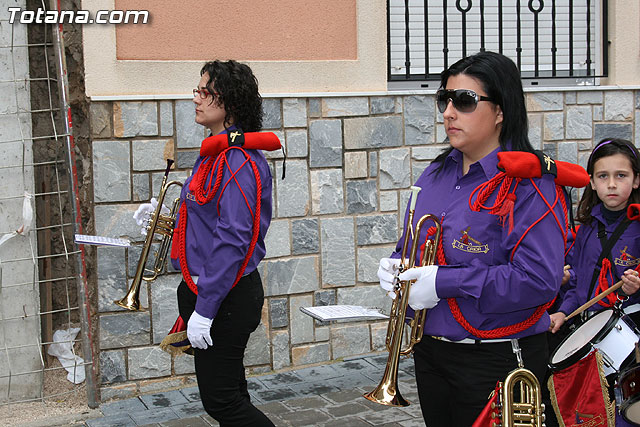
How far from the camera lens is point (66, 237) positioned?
18.7ft

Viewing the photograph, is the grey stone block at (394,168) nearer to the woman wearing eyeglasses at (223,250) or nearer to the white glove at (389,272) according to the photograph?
the woman wearing eyeglasses at (223,250)

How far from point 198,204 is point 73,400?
2325mm

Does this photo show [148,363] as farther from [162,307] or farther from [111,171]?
[111,171]

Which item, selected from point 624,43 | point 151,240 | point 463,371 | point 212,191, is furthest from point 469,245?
point 624,43

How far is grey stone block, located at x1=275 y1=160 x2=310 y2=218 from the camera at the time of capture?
19.0ft

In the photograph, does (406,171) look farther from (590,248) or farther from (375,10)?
(590,248)

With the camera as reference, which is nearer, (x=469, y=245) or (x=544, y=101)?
(x=469, y=245)

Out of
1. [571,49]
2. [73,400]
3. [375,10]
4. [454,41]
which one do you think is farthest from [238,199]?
[571,49]

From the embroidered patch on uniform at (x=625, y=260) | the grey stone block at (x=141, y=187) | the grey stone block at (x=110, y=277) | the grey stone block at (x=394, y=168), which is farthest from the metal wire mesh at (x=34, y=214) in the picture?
the embroidered patch on uniform at (x=625, y=260)

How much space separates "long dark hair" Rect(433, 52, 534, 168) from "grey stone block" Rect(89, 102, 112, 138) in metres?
3.05

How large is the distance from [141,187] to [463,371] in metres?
3.16

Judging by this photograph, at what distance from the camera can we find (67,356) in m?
5.47

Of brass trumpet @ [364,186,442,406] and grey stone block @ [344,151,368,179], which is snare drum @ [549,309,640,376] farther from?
grey stone block @ [344,151,368,179]

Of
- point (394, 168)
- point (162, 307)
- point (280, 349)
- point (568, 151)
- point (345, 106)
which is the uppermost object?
point (345, 106)
